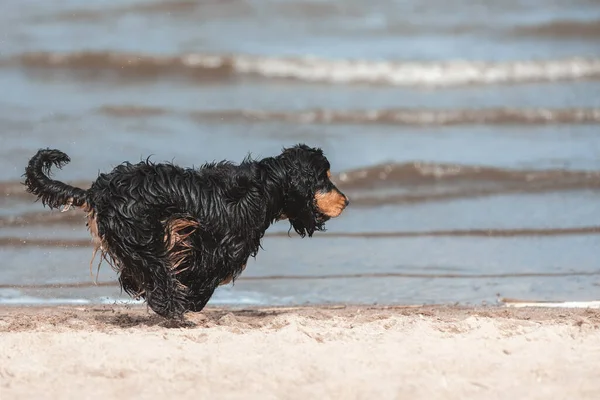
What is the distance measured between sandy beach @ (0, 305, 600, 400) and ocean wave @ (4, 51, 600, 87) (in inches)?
347

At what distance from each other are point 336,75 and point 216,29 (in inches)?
110

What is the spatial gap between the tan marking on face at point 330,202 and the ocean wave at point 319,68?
8166 millimetres

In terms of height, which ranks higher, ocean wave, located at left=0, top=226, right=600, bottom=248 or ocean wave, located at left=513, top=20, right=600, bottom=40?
ocean wave, located at left=513, top=20, right=600, bottom=40

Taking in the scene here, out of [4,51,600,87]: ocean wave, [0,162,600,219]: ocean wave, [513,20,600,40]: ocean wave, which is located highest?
[513,20,600,40]: ocean wave

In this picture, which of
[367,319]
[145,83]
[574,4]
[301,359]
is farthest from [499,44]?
[301,359]

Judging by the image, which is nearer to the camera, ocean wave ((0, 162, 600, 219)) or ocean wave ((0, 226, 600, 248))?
ocean wave ((0, 226, 600, 248))

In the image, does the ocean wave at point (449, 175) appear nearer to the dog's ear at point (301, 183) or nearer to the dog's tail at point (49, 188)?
the dog's ear at point (301, 183)

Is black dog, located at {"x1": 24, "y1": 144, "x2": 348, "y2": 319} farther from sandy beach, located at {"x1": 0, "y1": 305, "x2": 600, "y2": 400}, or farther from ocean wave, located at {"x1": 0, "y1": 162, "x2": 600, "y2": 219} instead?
ocean wave, located at {"x1": 0, "y1": 162, "x2": 600, "y2": 219}

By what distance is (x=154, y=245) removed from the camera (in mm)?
6727

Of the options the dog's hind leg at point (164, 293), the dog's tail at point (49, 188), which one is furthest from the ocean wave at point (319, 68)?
the dog's hind leg at point (164, 293)

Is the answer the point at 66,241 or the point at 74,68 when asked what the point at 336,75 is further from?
the point at 66,241

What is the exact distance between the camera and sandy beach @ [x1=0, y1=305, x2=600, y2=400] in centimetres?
551

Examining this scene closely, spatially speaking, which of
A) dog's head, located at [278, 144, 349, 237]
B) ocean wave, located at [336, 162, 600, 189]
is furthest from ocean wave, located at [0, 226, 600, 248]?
dog's head, located at [278, 144, 349, 237]

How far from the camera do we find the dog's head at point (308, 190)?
725cm
